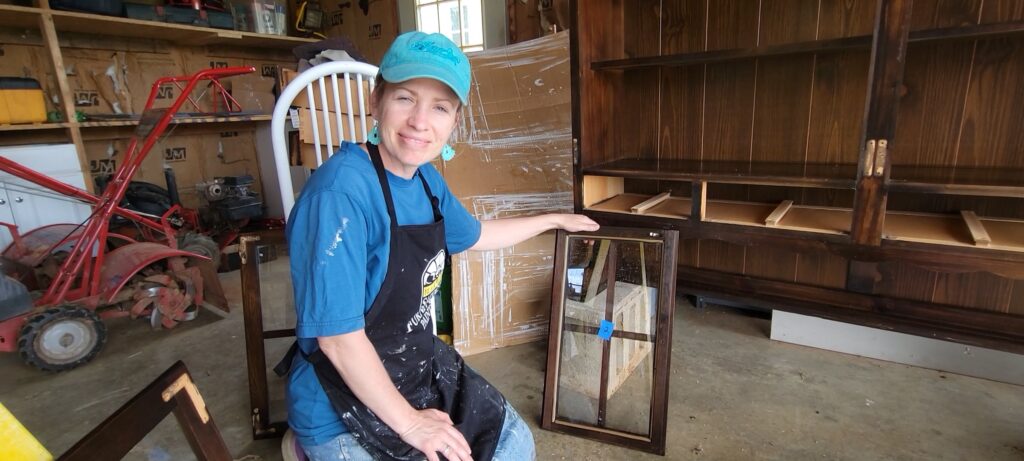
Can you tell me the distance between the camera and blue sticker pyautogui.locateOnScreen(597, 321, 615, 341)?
1614 millimetres

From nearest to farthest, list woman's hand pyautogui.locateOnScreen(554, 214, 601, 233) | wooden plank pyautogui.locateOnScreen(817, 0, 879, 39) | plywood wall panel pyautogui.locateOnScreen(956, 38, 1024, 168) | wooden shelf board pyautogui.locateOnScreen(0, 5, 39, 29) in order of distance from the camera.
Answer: woman's hand pyautogui.locateOnScreen(554, 214, 601, 233)
plywood wall panel pyautogui.locateOnScreen(956, 38, 1024, 168)
wooden plank pyautogui.locateOnScreen(817, 0, 879, 39)
wooden shelf board pyautogui.locateOnScreen(0, 5, 39, 29)

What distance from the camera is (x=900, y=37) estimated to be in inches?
51.5

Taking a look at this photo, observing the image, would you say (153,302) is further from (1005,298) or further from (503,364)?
(1005,298)

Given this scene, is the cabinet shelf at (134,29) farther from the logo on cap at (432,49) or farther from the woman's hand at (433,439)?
the woman's hand at (433,439)

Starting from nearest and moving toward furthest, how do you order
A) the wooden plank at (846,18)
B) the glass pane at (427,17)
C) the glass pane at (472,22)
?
the wooden plank at (846,18) → the glass pane at (472,22) → the glass pane at (427,17)

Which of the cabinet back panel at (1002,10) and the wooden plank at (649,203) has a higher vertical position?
the cabinet back panel at (1002,10)

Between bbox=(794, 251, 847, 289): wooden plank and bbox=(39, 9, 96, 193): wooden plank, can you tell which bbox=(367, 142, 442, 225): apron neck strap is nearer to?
bbox=(794, 251, 847, 289): wooden plank

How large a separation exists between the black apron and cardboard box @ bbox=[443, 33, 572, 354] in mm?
964

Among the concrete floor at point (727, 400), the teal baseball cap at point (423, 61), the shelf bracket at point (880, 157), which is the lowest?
the concrete floor at point (727, 400)

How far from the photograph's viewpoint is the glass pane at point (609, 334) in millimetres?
1587

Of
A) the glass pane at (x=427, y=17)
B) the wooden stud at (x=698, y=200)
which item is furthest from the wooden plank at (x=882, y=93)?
the glass pane at (x=427, y=17)

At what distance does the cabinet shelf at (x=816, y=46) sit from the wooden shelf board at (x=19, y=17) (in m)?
3.17

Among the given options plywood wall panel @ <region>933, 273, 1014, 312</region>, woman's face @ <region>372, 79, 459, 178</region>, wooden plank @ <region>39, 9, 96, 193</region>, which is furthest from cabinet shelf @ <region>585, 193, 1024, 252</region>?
wooden plank @ <region>39, 9, 96, 193</region>

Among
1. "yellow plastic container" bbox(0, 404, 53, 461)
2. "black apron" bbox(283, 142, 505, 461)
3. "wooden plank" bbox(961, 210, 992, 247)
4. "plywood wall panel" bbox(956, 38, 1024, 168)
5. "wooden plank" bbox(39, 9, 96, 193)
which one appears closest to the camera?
"yellow plastic container" bbox(0, 404, 53, 461)
